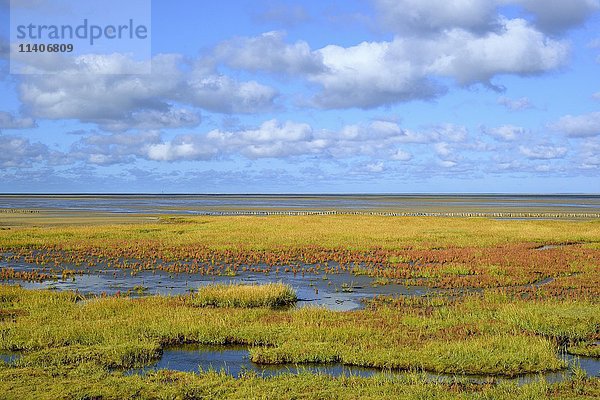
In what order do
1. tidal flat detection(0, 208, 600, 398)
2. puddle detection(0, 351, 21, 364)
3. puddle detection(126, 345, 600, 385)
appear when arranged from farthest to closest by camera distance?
puddle detection(0, 351, 21, 364) < puddle detection(126, 345, 600, 385) < tidal flat detection(0, 208, 600, 398)

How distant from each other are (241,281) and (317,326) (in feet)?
39.9

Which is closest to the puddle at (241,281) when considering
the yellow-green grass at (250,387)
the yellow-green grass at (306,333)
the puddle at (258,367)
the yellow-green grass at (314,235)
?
the yellow-green grass at (306,333)

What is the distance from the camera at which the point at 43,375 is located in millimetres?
14664

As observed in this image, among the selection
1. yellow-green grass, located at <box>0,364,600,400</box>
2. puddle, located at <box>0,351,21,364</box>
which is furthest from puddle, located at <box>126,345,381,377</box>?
puddle, located at <box>0,351,21,364</box>

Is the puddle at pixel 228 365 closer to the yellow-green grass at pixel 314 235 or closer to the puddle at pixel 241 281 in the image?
the puddle at pixel 241 281

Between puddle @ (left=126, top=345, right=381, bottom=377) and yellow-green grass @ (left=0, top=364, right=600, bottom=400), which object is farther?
puddle @ (left=126, top=345, right=381, bottom=377)

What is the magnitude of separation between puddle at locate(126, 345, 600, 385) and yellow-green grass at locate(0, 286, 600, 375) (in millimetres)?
327

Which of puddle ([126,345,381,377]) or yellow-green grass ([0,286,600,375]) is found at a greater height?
yellow-green grass ([0,286,600,375])

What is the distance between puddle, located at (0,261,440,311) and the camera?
89.1ft

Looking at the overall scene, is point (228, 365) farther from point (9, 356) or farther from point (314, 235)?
point (314, 235)

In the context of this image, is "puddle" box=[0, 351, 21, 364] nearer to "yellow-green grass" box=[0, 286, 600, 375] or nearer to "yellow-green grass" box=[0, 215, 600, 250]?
"yellow-green grass" box=[0, 286, 600, 375]

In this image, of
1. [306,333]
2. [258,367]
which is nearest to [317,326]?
[306,333]

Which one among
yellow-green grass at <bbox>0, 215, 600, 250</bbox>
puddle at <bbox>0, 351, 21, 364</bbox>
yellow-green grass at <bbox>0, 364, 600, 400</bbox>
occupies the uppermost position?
yellow-green grass at <bbox>0, 215, 600, 250</bbox>

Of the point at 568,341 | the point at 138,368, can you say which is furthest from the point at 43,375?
the point at 568,341
